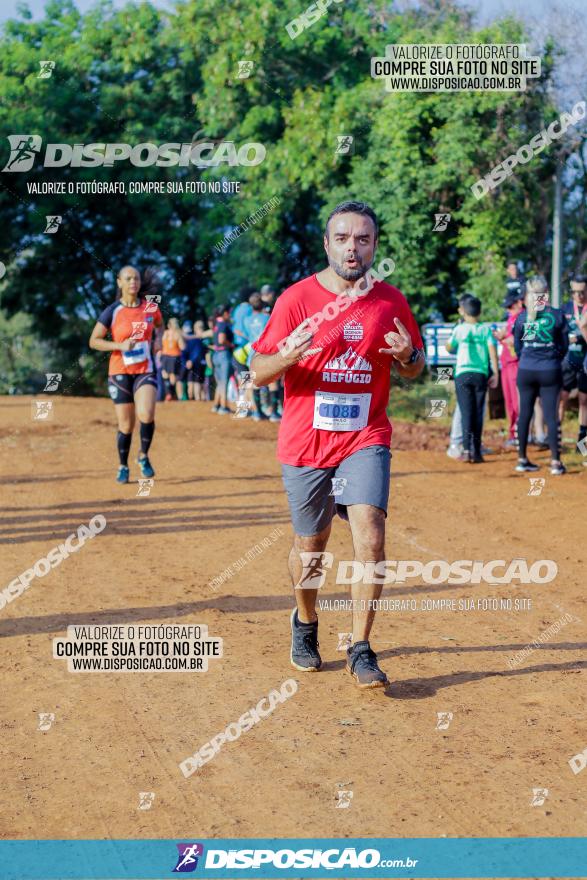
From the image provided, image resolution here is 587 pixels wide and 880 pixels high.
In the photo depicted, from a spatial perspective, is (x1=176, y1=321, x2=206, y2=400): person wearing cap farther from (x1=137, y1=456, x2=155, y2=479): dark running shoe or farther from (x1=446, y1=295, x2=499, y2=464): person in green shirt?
(x1=137, y1=456, x2=155, y2=479): dark running shoe

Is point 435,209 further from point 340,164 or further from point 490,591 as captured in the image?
point 490,591

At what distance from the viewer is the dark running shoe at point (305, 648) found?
6.47m

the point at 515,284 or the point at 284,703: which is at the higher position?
the point at 515,284

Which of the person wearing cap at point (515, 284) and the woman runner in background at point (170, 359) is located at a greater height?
the person wearing cap at point (515, 284)

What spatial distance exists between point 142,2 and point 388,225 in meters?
14.9

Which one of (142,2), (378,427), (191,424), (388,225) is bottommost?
(191,424)

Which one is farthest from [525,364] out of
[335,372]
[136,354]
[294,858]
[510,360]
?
[294,858]

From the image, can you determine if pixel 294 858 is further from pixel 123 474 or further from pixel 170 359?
pixel 170 359

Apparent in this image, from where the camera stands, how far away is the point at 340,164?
92.9ft

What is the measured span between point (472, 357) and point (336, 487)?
871 centimetres

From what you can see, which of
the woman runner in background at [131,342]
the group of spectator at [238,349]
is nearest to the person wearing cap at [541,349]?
the woman runner in background at [131,342]

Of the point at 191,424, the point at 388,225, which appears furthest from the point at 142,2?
the point at 191,424

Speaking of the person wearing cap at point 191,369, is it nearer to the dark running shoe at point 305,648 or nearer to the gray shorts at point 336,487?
the dark running shoe at point 305,648

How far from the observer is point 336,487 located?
614 centimetres
